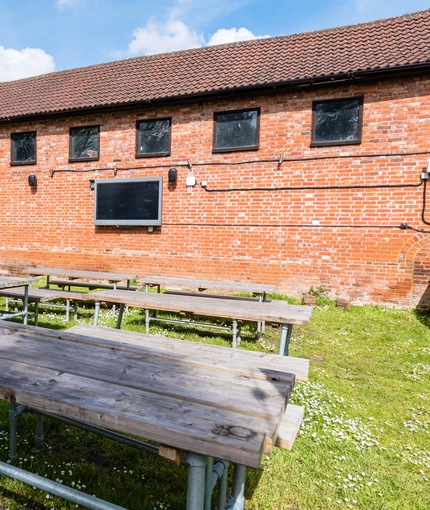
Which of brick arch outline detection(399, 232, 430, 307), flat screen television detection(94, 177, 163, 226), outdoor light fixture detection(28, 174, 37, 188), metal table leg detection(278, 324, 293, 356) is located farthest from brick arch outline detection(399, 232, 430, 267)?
outdoor light fixture detection(28, 174, 37, 188)

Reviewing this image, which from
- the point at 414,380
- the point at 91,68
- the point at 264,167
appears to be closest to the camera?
the point at 414,380

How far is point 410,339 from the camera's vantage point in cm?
480

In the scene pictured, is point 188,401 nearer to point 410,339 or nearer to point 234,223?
point 410,339

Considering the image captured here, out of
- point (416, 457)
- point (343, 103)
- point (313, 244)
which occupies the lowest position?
point (416, 457)

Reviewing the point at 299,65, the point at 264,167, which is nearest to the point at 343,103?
the point at 299,65

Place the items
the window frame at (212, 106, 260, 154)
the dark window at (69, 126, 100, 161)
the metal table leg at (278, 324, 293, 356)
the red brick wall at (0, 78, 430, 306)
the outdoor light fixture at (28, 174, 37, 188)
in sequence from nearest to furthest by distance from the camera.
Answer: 1. the metal table leg at (278, 324, 293, 356)
2. the red brick wall at (0, 78, 430, 306)
3. the window frame at (212, 106, 260, 154)
4. the dark window at (69, 126, 100, 161)
5. the outdoor light fixture at (28, 174, 37, 188)

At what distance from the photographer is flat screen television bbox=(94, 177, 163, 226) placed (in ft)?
25.2

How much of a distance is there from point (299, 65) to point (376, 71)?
1.65 meters

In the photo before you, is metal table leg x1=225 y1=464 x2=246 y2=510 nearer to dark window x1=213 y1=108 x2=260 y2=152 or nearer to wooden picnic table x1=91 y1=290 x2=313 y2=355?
wooden picnic table x1=91 y1=290 x2=313 y2=355

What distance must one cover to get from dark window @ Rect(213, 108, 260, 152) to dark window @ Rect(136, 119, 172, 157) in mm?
1206

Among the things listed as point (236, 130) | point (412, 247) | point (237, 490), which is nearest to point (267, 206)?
point (236, 130)

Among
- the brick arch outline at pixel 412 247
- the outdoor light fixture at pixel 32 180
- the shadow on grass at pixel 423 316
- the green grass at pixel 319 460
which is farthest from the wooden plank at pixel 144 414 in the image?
the outdoor light fixture at pixel 32 180

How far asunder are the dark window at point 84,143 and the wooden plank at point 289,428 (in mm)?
7957

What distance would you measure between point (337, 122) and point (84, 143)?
6.08m
